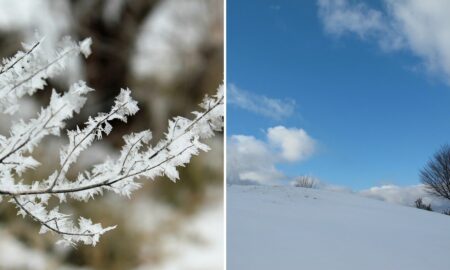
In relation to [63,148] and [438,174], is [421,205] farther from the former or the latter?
[63,148]

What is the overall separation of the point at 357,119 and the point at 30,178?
2167 millimetres

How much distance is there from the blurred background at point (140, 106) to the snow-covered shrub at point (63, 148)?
157 mm

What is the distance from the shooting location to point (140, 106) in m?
1.62

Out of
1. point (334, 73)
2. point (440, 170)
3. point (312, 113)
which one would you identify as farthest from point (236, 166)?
point (440, 170)

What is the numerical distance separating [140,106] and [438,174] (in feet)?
9.85

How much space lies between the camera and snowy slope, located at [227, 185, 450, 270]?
2186 millimetres

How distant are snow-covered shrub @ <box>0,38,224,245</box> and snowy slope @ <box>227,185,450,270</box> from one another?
0.97 meters

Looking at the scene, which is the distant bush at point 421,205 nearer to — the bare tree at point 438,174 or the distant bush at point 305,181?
the bare tree at point 438,174

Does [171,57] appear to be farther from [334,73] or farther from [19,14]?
[334,73]

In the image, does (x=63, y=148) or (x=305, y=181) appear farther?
(x=305, y=181)

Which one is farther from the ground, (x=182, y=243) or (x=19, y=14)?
(x=19, y=14)

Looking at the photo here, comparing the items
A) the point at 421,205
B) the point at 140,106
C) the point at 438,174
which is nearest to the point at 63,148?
the point at 140,106

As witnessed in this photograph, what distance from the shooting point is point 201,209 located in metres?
1.63

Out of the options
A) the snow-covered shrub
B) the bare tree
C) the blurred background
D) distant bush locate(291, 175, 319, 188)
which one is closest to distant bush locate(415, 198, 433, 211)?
the bare tree
